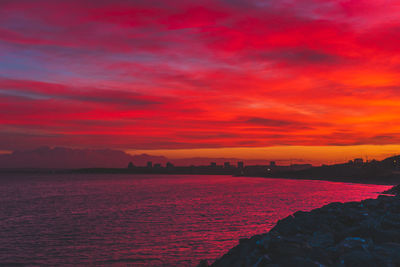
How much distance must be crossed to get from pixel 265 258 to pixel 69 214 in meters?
36.0

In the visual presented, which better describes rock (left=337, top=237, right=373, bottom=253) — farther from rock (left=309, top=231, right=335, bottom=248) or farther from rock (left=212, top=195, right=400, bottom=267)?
rock (left=309, top=231, right=335, bottom=248)

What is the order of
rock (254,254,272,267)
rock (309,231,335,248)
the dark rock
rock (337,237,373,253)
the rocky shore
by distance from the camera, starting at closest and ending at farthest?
the dark rock → the rocky shore → rock (254,254,272,267) → rock (337,237,373,253) → rock (309,231,335,248)

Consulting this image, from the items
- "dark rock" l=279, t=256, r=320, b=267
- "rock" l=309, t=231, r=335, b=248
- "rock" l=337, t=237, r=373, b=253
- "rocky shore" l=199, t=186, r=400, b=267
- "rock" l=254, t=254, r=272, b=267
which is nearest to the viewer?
"dark rock" l=279, t=256, r=320, b=267

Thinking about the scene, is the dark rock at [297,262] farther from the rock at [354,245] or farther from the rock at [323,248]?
the rock at [354,245]

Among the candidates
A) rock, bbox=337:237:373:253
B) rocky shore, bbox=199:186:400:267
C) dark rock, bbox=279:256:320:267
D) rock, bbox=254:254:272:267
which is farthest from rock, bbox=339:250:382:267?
rock, bbox=254:254:272:267

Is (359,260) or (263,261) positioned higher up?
(359,260)

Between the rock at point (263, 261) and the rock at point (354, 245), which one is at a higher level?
the rock at point (354, 245)

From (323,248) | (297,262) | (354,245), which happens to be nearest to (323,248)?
(323,248)

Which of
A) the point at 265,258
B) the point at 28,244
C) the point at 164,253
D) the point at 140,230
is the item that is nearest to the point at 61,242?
the point at 28,244

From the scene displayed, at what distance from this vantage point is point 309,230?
56.4 ft

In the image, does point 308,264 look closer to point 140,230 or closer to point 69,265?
point 69,265

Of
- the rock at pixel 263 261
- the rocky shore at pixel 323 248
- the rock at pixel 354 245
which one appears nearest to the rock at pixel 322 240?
the rocky shore at pixel 323 248

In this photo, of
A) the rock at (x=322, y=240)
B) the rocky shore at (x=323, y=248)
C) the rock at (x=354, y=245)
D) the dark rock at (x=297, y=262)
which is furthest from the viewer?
the rock at (x=322, y=240)

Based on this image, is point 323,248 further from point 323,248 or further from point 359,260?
point 359,260
